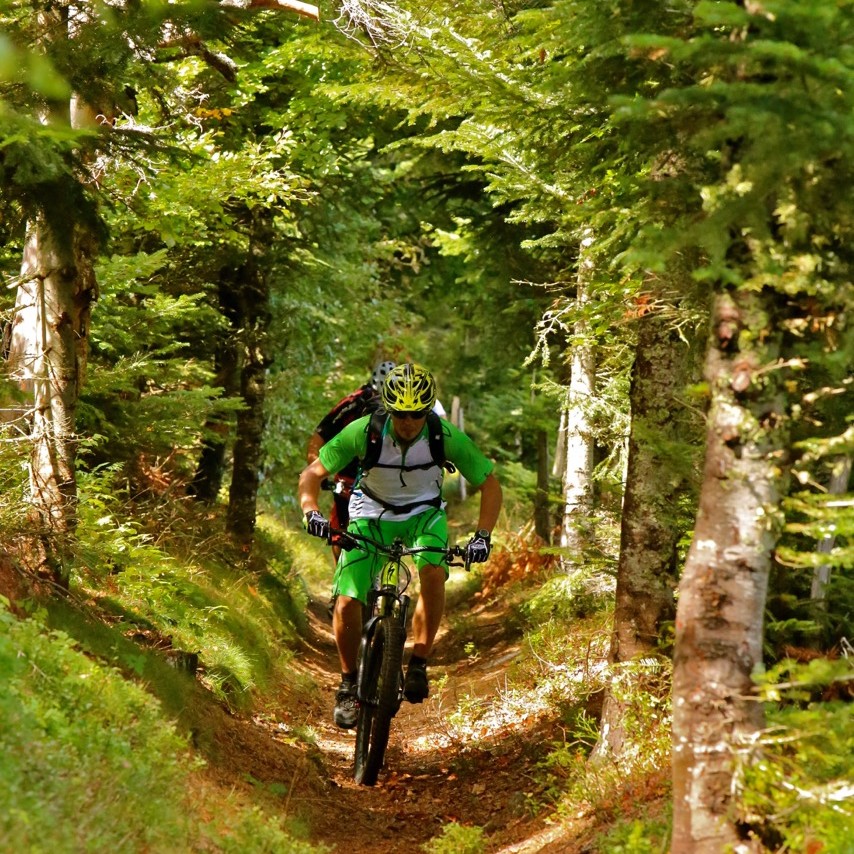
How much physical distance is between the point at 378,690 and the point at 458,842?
1345 mm

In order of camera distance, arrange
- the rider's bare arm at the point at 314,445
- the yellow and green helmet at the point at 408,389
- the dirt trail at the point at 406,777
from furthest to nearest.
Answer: the rider's bare arm at the point at 314,445, the yellow and green helmet at the point at 408,389, the dirt trail at the point at 406,777

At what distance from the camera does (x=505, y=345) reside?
56.7ft

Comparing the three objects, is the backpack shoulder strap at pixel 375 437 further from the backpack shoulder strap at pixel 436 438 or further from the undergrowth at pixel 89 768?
the undergrowth at pixel 89 768

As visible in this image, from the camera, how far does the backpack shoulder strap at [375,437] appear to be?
Result: 25.7ft

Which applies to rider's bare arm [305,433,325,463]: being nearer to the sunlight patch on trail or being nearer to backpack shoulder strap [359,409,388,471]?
backpack shoulder strap [359,409,388,471]

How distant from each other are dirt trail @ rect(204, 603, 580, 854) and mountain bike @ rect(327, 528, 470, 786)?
1.59ft

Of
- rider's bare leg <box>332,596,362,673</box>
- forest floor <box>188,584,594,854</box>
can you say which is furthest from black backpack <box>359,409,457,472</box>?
forest floor <box>188,584,594,854</box>

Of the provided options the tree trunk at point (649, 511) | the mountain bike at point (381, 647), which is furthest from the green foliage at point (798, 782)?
the mountain bike at point (381, 647)

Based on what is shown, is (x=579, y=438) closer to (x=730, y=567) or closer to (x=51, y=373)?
(x=51, y=373)

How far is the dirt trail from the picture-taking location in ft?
→ 23.0

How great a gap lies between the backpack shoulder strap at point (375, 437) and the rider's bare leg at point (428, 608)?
934mm

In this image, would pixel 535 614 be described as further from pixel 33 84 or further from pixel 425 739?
pixel 33 84

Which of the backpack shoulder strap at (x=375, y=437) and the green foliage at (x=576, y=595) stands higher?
the backpack shoulder strap at (x=375, y=437)

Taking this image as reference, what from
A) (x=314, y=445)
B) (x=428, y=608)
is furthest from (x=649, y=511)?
(x=314, y=445)
